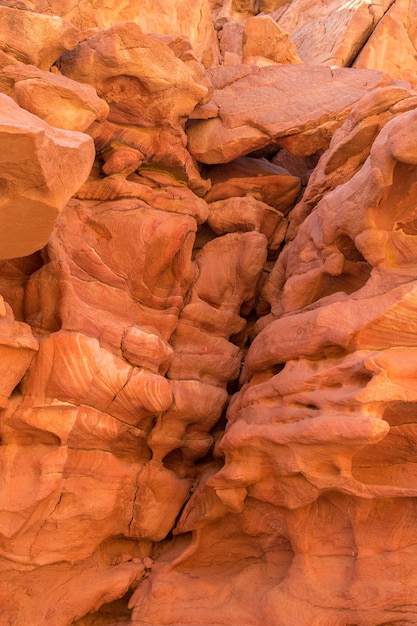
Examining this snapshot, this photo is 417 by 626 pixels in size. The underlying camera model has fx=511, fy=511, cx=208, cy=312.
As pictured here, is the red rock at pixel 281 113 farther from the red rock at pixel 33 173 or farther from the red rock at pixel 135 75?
the red rock at pixel 33 173

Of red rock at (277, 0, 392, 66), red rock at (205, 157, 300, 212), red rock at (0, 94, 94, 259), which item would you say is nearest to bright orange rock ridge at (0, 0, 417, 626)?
red rock at (0, 94, 94, 259)

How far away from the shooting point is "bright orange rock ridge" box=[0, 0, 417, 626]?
17.9ft

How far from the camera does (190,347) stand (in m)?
7.71

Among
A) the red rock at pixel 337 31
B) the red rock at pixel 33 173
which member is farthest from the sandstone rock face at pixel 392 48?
the red rock at pixel 33 173

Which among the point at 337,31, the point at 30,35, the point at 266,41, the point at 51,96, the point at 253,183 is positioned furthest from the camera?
the point at 337,31

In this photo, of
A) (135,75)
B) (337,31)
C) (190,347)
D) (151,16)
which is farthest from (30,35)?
(337,31)

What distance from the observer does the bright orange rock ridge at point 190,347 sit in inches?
215

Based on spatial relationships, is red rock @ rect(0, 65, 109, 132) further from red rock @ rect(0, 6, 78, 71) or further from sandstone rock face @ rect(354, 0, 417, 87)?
sandstone rock face @ rect(354, 0, 417, 87)

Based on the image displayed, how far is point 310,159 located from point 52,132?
20.6ft

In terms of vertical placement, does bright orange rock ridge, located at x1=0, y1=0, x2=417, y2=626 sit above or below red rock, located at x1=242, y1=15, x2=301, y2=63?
below

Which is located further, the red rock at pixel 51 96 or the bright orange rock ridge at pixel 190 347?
the red rock at pixel 51 96

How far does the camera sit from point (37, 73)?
6590 millimetres

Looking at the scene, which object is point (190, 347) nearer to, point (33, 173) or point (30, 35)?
point (33, 173)

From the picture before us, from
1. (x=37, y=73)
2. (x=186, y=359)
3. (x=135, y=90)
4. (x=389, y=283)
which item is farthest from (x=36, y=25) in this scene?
(x=389, y=283)
